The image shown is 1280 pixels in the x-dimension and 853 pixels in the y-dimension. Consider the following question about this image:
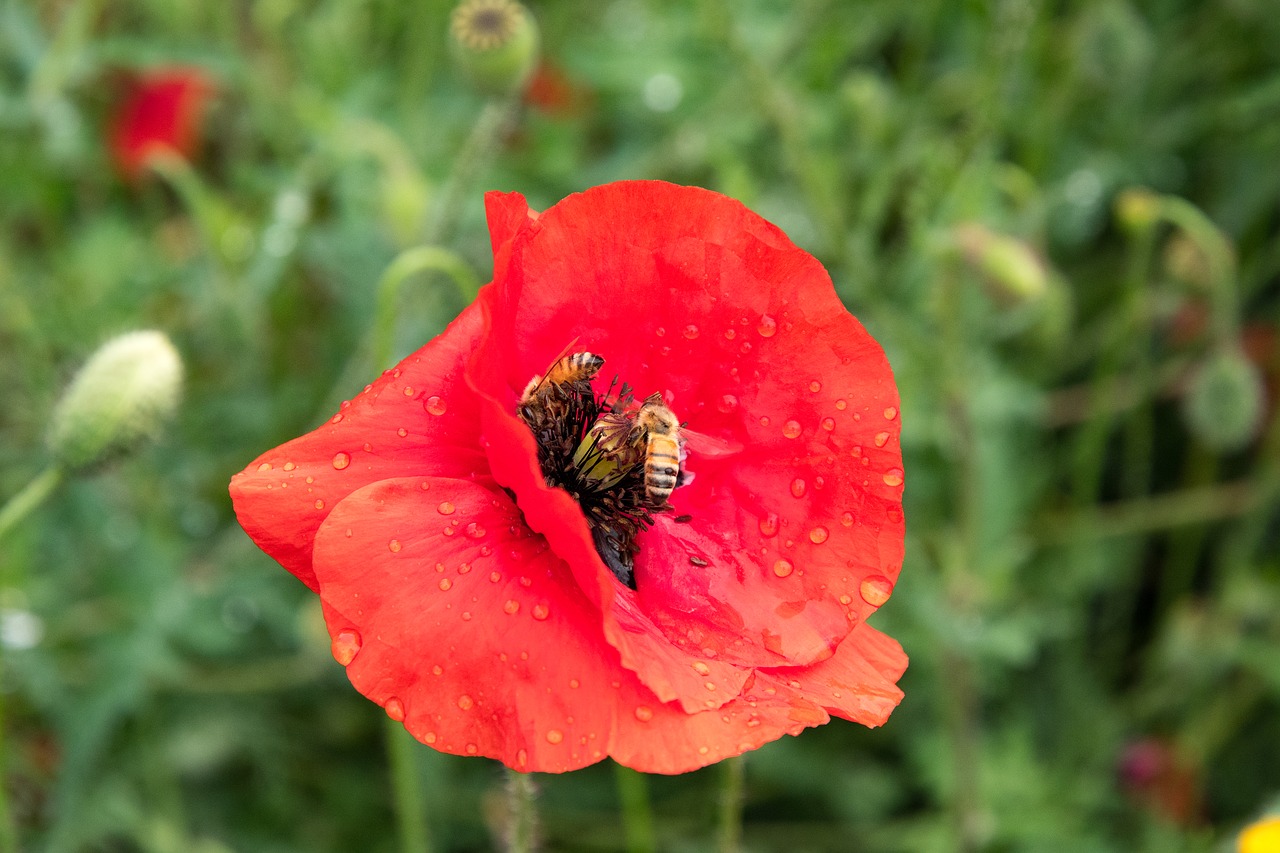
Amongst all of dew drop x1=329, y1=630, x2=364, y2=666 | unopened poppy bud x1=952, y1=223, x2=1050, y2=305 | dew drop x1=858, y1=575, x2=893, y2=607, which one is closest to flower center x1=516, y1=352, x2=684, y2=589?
dew drop x1=858, y1=575, x2=893, y2=607

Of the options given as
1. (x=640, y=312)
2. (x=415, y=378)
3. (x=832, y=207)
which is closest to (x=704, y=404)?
(x=640, y=312)

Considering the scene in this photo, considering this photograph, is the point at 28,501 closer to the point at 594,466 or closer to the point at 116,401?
the point at 116,401

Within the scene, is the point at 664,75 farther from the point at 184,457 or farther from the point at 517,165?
the point at 184,457

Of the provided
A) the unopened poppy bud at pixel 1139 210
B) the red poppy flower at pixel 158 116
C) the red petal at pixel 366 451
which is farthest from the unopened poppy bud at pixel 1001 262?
the red poppy flower at pixel 158 116

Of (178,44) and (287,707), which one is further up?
(178,44)

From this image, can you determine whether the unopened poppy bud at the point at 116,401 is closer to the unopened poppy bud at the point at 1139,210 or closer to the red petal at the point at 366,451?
the red petal at the point at 366,451

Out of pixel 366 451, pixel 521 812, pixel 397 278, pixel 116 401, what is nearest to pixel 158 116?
A: pixel 116 401

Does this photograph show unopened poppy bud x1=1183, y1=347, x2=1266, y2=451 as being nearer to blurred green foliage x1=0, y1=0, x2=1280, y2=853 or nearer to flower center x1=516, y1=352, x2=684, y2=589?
blurred green foliage x1=0, y1=0, x2=1280, y2=853
